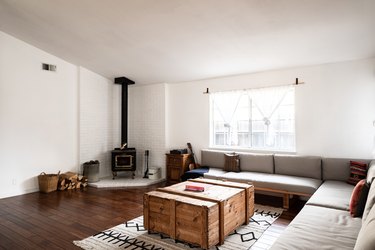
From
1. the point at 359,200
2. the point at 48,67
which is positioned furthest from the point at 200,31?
the point at 48,67

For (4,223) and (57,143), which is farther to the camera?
(57,143)

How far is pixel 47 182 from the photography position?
4.76m

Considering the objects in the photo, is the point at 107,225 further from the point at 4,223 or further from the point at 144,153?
the point at 144,153

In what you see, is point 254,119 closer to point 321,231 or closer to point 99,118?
point 321,231

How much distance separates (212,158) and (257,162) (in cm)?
100

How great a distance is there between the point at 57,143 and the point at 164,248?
3940 mm

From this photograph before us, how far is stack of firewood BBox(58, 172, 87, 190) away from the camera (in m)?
5.03

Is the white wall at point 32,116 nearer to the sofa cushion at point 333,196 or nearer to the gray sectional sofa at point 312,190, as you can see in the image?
the gray sectional sofa at point 312,190

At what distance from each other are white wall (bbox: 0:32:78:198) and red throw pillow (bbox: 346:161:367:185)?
18.2 feet

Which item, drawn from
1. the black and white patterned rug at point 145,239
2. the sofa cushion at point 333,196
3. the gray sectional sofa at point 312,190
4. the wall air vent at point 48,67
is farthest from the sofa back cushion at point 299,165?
the wall air vent at point 48,67

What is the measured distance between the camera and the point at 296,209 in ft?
12.3

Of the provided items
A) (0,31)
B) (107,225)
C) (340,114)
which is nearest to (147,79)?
(0,31)

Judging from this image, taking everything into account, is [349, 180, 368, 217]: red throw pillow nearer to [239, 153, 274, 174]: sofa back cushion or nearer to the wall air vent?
[239, 153, 274, 174]: sofa back cushion

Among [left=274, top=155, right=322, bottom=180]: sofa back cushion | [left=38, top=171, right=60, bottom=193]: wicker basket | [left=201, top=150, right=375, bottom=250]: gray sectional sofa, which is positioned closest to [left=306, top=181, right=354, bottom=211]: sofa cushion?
[left=201, top=150, right=375, bottom=250]: gray sectional sofa
